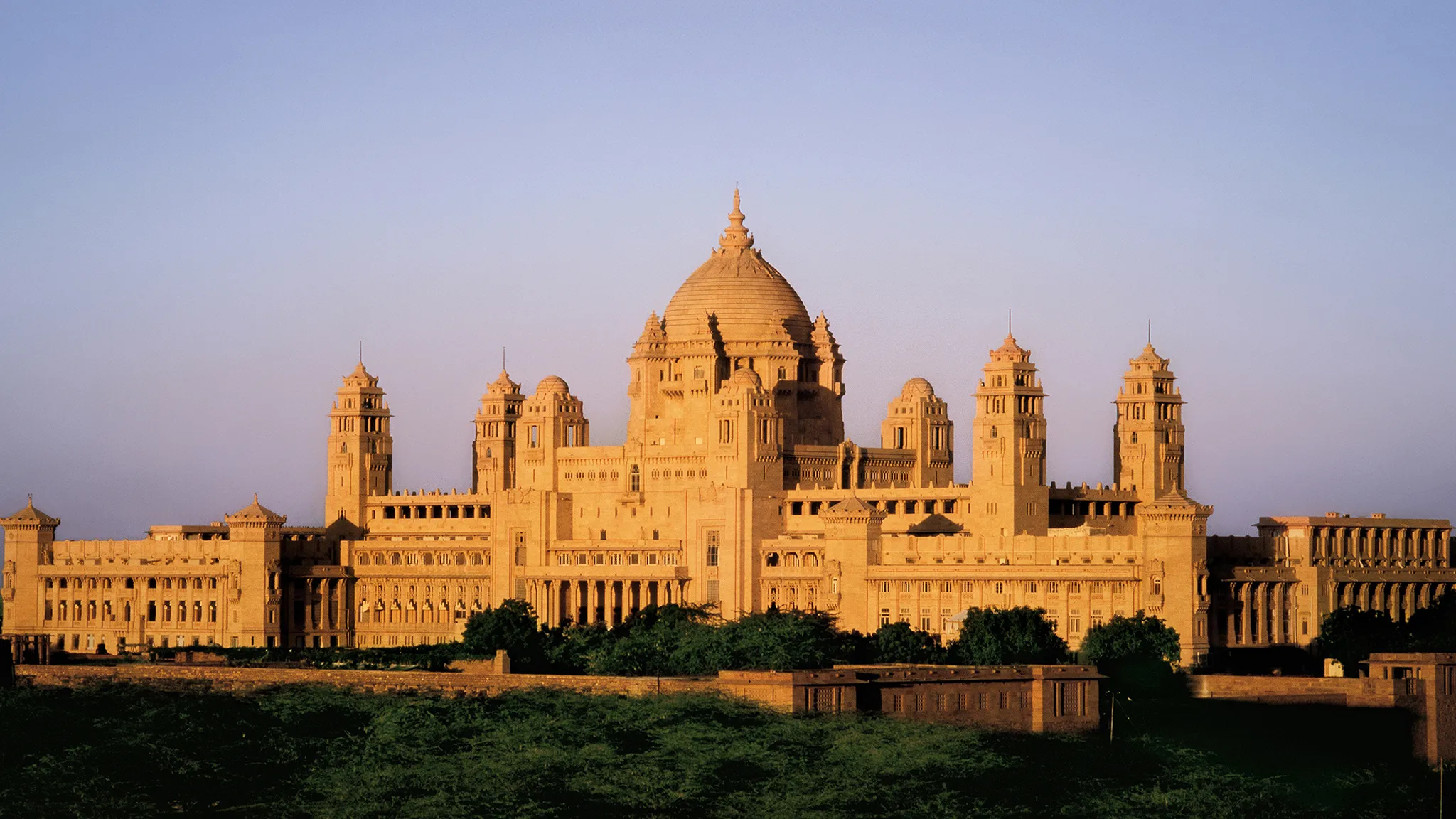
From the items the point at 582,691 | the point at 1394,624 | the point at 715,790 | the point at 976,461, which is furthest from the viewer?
the point at 976,461

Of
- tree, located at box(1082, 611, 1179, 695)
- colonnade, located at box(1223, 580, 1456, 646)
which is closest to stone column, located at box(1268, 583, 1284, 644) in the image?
colonnade, located at box(1223, 580, 1456, 646)

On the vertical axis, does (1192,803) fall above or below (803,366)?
below

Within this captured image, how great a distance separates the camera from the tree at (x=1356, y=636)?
157125 mm

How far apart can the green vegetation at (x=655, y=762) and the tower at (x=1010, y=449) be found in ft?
109

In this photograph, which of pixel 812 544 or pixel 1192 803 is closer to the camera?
pixel 1192 803

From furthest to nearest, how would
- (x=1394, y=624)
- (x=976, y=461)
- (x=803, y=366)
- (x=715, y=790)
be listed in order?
(x=803, y=366) < (x=976, y=461) < (x=1394, y=624) < (x=715, y=790)

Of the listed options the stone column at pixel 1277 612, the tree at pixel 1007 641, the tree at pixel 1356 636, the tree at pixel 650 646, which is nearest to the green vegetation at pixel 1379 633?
the tree at pixel 1356 636

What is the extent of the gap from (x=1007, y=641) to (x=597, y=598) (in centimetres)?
4115

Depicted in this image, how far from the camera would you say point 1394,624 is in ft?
543

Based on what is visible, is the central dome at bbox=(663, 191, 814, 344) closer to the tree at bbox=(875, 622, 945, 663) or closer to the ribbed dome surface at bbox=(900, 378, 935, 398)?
the ribbed dome surface at bbox=(900, 378, 935, 398)

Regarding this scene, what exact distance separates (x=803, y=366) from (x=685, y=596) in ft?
62.4

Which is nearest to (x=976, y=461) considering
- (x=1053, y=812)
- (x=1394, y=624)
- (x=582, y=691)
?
(x=1394, y=624)

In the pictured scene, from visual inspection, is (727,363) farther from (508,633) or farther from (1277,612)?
(1277,612)

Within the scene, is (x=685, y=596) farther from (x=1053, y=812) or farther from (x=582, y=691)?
(x=1053, y=812)
